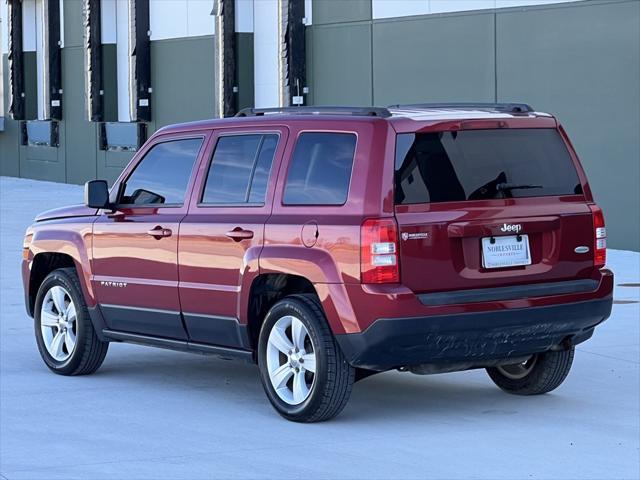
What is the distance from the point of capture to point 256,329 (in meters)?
8.63

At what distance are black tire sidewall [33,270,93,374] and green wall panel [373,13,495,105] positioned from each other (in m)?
11.9

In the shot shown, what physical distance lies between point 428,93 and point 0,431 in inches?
598

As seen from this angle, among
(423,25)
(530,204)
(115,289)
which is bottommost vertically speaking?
(115,289)

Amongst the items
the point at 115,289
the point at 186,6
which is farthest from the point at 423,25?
the point at 115,289

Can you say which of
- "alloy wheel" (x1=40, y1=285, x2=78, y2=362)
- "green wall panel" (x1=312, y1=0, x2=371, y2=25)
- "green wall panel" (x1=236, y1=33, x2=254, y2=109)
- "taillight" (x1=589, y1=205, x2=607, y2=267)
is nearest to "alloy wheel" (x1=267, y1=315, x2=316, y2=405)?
"taillight" (x1=589, y1=205, x2=607, y2=267)

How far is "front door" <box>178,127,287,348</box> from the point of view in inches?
336

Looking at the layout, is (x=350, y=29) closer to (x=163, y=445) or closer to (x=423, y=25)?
Answer: (x=423, y=25)

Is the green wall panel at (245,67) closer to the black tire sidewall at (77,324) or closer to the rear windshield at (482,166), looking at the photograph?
the black tire sidewall at (77,324)

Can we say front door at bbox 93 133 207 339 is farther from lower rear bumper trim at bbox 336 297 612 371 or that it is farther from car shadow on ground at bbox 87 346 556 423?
lower rear bumper trim at bbox 336 297 612 371

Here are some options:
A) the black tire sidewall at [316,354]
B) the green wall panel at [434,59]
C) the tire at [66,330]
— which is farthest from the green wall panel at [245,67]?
the black tire sidewall at [316,354]

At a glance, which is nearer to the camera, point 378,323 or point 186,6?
point 378,323

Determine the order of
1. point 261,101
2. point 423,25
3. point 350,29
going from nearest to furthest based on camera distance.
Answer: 1. point 423,25
2. point 350,29
3. point 261,101

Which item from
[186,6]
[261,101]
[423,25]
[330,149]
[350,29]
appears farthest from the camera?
[186,6]

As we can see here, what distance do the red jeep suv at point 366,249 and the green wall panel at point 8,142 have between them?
29132 mm
